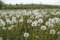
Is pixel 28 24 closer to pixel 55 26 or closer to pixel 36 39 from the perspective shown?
pixel 55 26

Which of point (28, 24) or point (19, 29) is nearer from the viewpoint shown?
point (19, 29)

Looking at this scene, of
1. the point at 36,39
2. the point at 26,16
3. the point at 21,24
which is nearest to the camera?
the point at 36,39

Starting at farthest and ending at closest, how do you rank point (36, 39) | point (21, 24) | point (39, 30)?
point (21, 24)
point (39, 30)
point (36, 39)

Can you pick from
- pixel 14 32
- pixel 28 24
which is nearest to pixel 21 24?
pixel 28 24

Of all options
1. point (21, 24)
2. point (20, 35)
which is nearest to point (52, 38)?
point (20, 35)

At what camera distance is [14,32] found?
9.48 feet

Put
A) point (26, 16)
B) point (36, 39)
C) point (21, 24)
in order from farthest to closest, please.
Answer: point (26, 16) → point (21, 24) → point (36, 39)

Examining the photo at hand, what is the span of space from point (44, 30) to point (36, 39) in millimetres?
352

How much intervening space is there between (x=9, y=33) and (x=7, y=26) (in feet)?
0.57

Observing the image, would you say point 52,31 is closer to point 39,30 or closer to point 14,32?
point 39,30

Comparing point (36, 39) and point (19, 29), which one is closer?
point (36, 39)

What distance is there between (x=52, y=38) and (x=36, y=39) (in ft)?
0.83

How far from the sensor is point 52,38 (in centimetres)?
272

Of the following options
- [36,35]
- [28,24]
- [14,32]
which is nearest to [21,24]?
[28,24]
